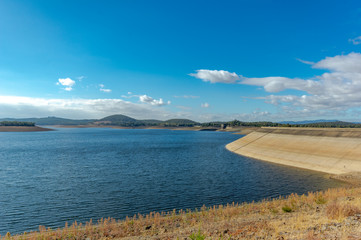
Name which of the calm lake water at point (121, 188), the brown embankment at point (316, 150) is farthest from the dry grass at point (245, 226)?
the brown embankment at point (316, 150)

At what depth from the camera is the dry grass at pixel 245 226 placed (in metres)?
15.1

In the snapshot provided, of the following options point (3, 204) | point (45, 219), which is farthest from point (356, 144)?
point (3, 204)

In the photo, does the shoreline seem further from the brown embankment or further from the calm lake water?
the brown embankment

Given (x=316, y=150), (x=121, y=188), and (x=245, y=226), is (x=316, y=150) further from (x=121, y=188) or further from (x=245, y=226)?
(x=245, y=226)

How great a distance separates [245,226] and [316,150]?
6029cm

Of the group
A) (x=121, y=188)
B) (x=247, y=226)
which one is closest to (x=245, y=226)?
(x=247, y=226)

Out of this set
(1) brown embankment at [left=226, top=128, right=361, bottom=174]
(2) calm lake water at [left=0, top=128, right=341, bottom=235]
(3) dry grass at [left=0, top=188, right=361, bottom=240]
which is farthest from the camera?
(1) brown embankment at [left=226, top=128, right=361, bottom=174]

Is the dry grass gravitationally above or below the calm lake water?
above

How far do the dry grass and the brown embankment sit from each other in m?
37.3

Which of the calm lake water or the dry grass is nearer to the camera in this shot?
the dry grass

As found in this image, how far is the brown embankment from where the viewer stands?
53.6 meters

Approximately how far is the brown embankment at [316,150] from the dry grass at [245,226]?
1469 inches

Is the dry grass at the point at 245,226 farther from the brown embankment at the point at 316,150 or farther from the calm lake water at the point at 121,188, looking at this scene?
the brown embankment at the point at 316,150

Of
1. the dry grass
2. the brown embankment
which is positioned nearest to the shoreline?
the dry grass
